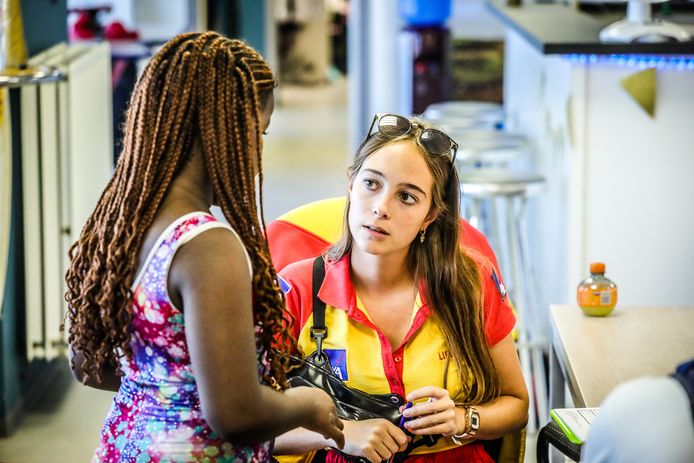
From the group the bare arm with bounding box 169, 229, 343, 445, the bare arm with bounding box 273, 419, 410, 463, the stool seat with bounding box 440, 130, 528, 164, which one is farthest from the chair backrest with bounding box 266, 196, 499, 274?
the stool seat with bounding box 440, 130, 528, 164

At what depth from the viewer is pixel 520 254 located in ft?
13.1

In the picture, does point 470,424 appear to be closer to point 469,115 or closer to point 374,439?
point 374,439

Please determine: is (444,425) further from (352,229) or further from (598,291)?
(598,291)

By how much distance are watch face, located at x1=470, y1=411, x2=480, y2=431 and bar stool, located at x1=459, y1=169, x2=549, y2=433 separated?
171cm

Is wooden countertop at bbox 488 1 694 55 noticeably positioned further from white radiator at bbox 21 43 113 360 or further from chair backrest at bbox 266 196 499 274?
white radiator at bbox 21 43 113 360

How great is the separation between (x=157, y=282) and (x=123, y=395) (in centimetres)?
25

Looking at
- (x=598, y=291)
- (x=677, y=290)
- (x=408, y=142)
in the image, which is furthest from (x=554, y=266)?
(x=408, y=142)

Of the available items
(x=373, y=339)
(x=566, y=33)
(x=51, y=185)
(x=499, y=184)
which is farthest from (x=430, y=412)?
(x=51, y=185)

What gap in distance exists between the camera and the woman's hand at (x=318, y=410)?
1630 millimetres

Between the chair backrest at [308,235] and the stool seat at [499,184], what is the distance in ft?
3.99

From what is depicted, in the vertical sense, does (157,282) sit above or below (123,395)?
above

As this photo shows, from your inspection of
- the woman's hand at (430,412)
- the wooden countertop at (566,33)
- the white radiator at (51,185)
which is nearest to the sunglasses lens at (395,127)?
the woman's hand at (430,412)

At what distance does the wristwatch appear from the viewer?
6.94ft

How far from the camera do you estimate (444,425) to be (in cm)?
205
